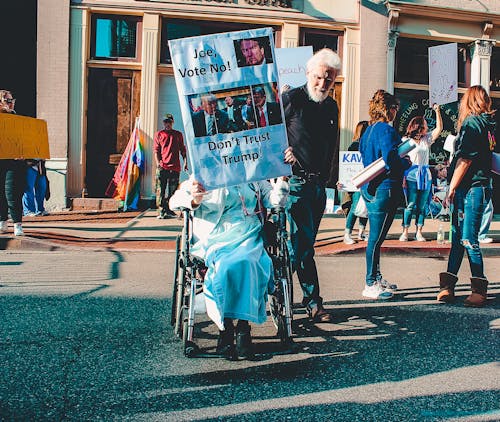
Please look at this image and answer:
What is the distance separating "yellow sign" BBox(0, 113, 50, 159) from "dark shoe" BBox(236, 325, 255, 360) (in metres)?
5.17

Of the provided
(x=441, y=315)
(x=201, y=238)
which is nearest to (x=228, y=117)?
(x=201, y=238)

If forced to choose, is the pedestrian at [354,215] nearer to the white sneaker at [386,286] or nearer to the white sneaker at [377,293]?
the white sneaker at [386,286]

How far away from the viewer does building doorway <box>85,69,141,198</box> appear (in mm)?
13219

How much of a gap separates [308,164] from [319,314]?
118 centimetres

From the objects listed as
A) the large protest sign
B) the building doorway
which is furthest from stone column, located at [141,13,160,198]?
the large protest sign

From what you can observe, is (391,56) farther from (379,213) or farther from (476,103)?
(379,213)

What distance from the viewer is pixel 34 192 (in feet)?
38.2

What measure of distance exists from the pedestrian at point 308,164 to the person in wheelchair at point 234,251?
55 centimetres

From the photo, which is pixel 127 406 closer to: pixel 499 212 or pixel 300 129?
pixel 300 129

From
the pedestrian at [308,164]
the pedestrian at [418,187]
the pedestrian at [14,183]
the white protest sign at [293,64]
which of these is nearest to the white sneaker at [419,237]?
the pedestrian at [418,187]

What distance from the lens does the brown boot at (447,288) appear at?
5828mm

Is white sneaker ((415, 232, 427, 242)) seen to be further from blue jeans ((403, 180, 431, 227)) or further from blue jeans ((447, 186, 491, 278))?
blue jeans ((447, 186, 491, 278))

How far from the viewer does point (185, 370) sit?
386 cm

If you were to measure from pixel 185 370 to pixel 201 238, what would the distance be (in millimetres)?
953
